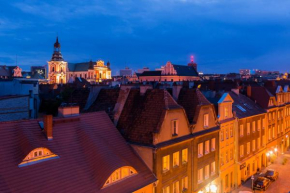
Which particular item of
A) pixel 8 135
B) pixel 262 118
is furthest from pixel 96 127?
pixel 262 118

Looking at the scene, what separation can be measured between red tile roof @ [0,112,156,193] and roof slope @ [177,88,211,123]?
28.1 feet

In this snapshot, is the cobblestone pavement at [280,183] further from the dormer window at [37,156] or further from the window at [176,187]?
the dormer window at [37,156]

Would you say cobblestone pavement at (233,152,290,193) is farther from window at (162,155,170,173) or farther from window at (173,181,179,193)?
window at (162,155,170,173)

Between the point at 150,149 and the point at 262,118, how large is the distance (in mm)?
29972

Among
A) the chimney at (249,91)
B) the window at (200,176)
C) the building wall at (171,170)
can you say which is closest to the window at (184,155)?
the building wall at (171,170)

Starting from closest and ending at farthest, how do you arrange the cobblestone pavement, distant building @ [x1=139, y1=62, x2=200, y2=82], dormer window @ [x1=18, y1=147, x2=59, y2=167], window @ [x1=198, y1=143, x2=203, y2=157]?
dormer window @ [x1=18, y1=147, x2=59, y2=167], window @ [x1=198, y1=143, x2=203, y2=157], the cobblestone pavement, distant building @ [x1=139, y1=62, x2=200, y2=82]

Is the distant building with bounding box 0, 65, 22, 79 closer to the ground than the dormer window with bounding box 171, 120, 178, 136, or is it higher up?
higher up

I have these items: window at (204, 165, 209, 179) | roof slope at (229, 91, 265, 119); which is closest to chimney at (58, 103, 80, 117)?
window at (204, 165, 209, 179)

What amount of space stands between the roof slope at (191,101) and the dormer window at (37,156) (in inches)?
597

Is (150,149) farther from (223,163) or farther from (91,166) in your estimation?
(223,163)

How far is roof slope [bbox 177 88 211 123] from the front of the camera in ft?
94.0

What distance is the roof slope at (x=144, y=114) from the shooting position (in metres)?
23.8

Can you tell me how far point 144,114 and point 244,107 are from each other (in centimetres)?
2370

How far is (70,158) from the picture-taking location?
62.8 ft
